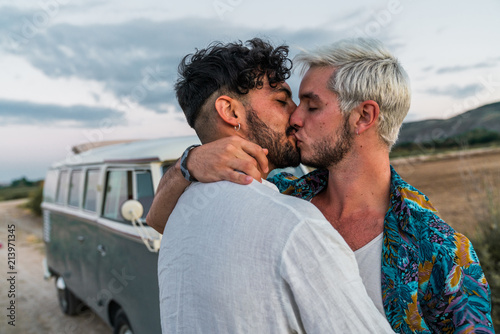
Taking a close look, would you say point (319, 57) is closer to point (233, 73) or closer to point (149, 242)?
point (233, 73)

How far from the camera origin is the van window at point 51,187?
6.76 m

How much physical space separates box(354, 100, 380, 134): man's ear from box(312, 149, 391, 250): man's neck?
0.15m

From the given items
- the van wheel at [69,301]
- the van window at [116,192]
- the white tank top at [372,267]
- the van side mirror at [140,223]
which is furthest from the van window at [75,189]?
the white tank top at [372,267]

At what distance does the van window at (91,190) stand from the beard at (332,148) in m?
3.33

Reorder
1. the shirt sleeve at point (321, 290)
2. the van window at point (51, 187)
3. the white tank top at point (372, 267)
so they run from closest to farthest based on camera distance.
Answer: the shirt sleeve at point (321, 290) < the white tank top at point (372, 267) < the van window at point (51, 187)

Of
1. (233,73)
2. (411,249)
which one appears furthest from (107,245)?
(411,249)

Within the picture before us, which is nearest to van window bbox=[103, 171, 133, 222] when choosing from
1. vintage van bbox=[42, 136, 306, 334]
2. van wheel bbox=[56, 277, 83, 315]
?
vintage van bbox=[42, 136, 306, 334]

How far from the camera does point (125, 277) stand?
3.67 m

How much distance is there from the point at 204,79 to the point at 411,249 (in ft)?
3.50

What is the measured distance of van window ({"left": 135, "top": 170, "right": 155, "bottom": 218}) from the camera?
11.3 ft

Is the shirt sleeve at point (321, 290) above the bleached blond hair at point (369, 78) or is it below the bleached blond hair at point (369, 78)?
below

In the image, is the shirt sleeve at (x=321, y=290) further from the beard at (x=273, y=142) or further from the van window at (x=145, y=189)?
the van window at (x=145, y=189)

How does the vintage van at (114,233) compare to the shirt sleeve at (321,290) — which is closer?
the shirt sleeve at (321,290)

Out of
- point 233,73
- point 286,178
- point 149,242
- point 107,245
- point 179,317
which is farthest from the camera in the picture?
point 107,245
